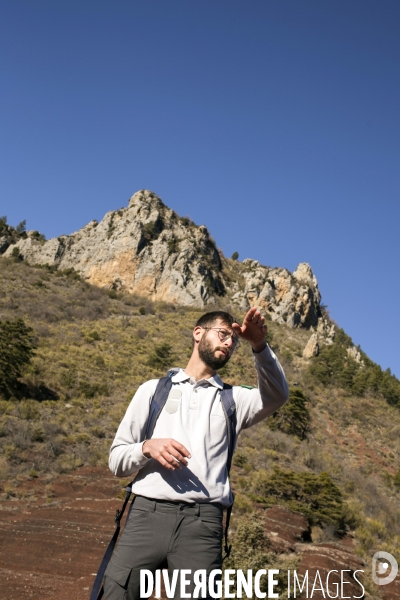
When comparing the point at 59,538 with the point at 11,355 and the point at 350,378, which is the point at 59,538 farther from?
the point at 350,378

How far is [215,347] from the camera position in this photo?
246 centimetres

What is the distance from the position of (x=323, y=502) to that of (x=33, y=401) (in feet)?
37.1

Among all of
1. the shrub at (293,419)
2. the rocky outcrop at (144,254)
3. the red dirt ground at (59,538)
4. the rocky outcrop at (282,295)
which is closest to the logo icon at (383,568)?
the red dirt ground at (59,538)

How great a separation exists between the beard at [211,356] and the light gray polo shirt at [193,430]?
3.3 inches

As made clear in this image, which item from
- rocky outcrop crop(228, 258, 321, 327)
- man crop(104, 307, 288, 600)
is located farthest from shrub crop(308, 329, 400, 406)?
man crop(104, 307, 288, 600)

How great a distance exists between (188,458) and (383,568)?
9992 millimetres

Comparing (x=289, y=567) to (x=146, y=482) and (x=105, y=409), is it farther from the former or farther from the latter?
(x=105, y=409)

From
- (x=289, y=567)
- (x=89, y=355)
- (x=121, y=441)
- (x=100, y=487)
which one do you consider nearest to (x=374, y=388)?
(x=89, y=355)

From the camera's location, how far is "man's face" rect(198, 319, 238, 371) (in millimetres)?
2447

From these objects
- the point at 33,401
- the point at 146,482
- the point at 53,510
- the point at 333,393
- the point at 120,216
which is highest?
the point at 120,216

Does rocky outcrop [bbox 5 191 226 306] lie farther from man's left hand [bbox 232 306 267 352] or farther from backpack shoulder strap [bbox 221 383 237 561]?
man's left hand [bbox 232 306 267 352]

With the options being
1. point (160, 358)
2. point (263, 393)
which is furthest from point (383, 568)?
point (160, 358)

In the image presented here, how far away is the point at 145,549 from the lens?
6.75ft

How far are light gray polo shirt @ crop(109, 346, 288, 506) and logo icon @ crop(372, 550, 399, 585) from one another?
8567 millimetres
